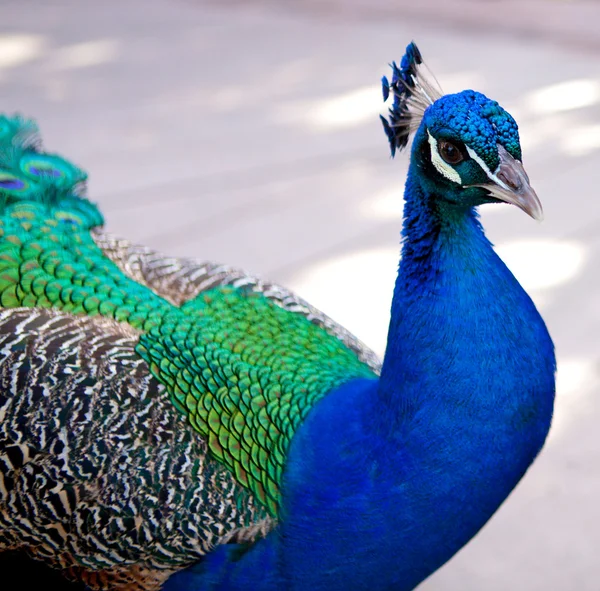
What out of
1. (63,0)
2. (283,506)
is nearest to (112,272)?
(283,506)

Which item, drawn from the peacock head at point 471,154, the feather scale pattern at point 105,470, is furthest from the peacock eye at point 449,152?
the feather scale pattern at point 105,470

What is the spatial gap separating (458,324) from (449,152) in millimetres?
220

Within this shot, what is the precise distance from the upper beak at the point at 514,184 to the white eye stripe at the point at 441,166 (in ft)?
0.16

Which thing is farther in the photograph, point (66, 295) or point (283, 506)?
point (66, 295)

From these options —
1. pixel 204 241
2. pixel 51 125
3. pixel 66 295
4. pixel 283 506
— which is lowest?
pixel 283 506

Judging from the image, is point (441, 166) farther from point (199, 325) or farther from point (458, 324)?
point (199, 325)

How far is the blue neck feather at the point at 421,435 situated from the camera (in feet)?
4.01

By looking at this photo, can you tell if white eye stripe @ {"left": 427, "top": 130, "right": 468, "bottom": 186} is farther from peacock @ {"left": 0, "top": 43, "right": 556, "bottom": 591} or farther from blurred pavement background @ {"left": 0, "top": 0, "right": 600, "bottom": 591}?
blurred pavement background @ {"left": 0, "top": 0, "right": 600, "bottom": 591}

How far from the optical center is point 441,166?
118 cm

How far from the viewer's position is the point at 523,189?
1140 millimetres

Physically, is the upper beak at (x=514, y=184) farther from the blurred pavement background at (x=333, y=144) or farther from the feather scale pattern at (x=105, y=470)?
the blurred pavement background at (x=333, y=144)

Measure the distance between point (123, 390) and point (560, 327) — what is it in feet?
4.12

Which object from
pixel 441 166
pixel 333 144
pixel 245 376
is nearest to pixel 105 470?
pixel 245 376

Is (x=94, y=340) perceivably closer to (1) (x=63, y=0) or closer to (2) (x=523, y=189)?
(2) (x=523, y=189)
